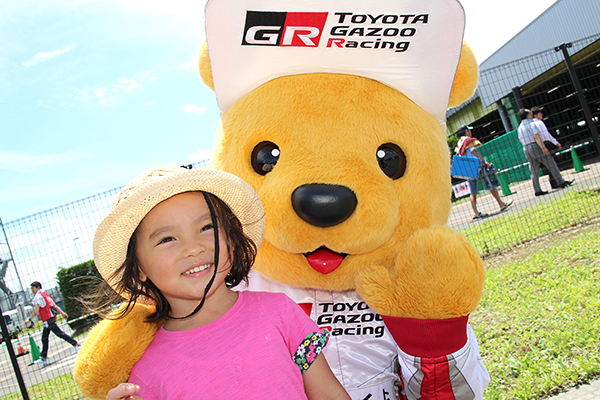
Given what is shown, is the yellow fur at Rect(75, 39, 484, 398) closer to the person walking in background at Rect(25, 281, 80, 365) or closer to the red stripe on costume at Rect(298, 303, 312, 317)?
the red stripe on costume at Rect(298, 303, 312, 317)

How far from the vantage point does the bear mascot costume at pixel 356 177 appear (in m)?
1.34

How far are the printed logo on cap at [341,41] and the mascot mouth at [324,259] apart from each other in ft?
2.36

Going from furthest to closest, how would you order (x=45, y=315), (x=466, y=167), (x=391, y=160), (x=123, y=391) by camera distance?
(x=45, y=315)
(x=466, y=167)
(x=391, y=160)
(x=123, y=391)

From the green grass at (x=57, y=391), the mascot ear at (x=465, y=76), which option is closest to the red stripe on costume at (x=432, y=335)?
the mascot ear at (x=465, y=76)

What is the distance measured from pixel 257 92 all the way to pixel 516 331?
2895 millimetres

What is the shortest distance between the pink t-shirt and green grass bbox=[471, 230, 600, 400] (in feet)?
5.96

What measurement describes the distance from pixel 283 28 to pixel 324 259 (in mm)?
885

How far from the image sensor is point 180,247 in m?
1.29

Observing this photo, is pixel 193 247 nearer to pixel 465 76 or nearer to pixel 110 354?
pixel 110 354

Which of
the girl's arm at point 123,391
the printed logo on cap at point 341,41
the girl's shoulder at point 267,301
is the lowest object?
the girl's arm at point 123,391

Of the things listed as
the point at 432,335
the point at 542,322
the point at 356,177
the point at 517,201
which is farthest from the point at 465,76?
the point at 517,201

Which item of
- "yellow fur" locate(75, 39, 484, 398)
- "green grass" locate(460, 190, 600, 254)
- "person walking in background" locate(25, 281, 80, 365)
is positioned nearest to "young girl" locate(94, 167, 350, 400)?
"yellow fur" locate(75, 39, 484, 398)

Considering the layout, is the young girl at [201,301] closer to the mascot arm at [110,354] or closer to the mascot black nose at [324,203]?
the mascot arm at [110,354]

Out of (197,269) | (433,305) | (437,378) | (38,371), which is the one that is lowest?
(38,371)
